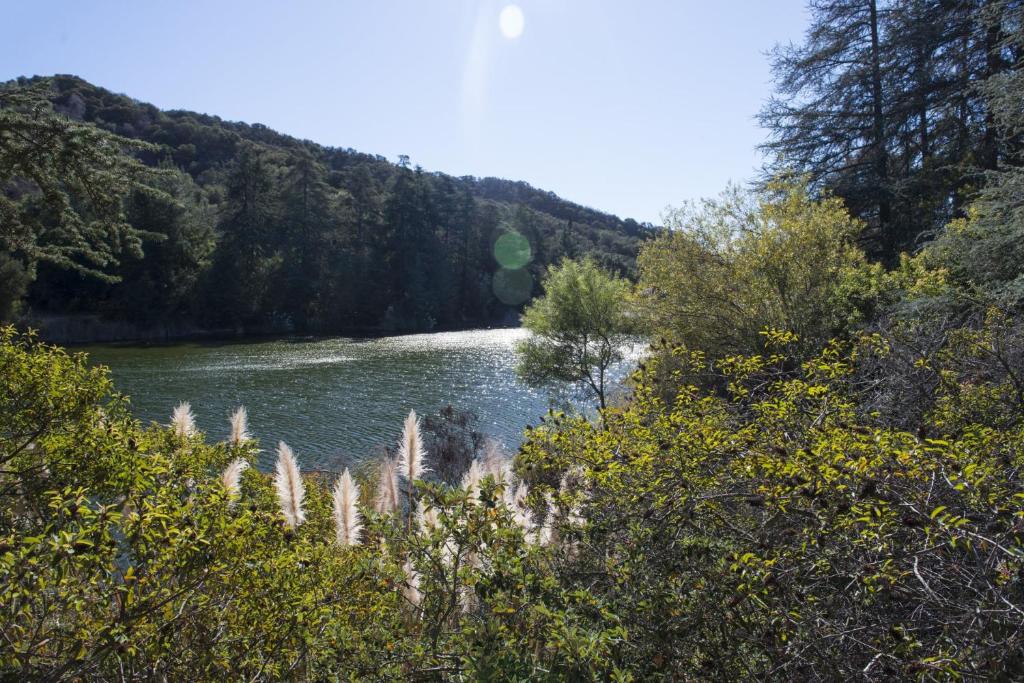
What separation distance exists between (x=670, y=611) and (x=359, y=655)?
1.36 metres

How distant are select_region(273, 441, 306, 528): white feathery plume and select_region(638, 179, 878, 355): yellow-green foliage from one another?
9929 millimetres

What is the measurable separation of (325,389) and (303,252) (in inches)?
1601

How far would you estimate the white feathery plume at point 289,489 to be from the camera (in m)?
4.19

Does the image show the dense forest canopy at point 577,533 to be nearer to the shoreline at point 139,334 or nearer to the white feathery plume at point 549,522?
the white feathery plume at point 549,522

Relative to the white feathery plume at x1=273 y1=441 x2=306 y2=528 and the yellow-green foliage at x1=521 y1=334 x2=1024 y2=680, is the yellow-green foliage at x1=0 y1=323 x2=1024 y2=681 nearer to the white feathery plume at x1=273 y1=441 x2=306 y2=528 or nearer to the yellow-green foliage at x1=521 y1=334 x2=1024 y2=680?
the yellow-green foliage at x1=521 y1=334 x2=1024 y2=680


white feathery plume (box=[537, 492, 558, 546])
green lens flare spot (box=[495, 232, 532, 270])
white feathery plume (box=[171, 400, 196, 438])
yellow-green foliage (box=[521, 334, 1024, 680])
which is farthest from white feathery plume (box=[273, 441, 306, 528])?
green lens flare spot (box=[495, 232, 532, 270])

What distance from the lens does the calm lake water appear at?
57.3 ft

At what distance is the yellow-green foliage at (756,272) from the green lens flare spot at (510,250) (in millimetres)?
55986

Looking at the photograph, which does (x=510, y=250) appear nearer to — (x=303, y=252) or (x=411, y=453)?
(x=303, y=252)

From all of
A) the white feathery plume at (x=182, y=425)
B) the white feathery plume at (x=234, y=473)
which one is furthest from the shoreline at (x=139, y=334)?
the white feathery plume at (x=234, y=473)

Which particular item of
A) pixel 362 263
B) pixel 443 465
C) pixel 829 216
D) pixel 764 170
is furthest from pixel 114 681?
pixel 362 263

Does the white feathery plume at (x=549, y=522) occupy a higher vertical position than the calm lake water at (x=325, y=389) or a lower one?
higher

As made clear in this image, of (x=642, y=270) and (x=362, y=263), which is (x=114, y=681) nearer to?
(x=642, y=270)

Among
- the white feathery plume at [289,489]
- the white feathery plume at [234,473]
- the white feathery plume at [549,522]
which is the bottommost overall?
the white feathery plume at [549,522]
